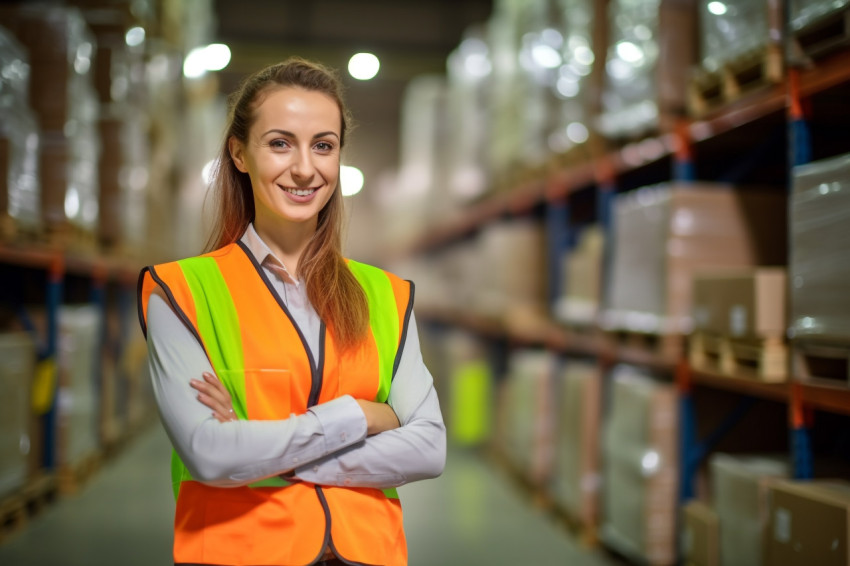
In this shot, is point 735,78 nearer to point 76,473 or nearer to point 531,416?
point 531,416

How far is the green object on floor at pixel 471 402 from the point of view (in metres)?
8.88

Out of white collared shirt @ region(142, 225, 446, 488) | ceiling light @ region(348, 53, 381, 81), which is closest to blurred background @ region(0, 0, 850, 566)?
white collared shirt @ region(142, 225, 446, 488)

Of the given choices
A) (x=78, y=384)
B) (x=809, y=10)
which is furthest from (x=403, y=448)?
(x=78, y=384)

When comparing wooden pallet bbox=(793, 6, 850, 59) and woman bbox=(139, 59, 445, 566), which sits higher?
wooden pallet bbox=(793, 6, 850, 59)

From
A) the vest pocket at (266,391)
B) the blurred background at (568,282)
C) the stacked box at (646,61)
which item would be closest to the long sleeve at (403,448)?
the vest pocket at (266,391)

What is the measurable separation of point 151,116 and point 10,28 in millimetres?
2934

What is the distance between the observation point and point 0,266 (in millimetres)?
6660

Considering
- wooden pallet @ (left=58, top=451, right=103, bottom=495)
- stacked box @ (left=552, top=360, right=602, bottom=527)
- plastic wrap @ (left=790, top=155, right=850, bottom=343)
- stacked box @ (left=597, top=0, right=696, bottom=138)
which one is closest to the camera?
plastic wrap @ (left=790, top=155, right=850, bottom=343)

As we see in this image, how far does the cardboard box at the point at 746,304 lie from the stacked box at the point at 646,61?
1.20m

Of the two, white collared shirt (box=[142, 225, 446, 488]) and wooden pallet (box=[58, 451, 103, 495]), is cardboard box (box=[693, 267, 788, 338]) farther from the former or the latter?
wooden pallet (box=[58, 451, 103, 495])

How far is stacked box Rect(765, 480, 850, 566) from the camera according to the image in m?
2.83

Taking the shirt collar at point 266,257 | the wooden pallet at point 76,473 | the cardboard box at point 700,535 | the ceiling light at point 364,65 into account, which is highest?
the ceiling light at point 364,65

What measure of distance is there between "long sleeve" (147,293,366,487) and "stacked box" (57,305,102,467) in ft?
15.1

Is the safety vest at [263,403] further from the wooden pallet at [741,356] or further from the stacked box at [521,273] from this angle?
the stacked box at [521,273]
